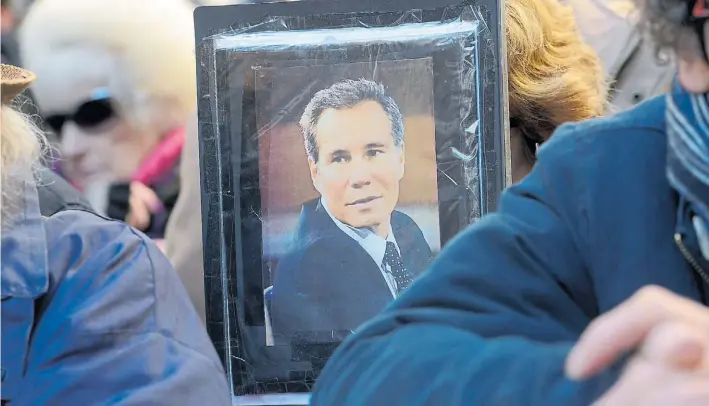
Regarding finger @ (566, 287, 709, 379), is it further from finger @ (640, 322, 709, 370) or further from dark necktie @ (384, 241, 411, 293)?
dark necktie @ (384, 241, 411, 293)

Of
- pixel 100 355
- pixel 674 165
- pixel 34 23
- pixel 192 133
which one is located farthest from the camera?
pixel 34 23

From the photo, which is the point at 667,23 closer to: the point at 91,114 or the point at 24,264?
the point at 24,264

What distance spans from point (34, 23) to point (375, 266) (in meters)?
0.96

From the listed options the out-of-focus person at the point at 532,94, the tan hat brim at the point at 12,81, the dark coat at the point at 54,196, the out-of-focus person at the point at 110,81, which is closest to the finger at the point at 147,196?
the out-of-focus person at the point at 110,81

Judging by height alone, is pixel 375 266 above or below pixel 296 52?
below

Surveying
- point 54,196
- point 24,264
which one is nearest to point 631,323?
point 24,264

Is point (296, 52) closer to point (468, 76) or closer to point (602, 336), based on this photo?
point (468, 76)

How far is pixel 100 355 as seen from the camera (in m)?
0.82

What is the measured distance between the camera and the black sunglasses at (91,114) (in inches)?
58.9

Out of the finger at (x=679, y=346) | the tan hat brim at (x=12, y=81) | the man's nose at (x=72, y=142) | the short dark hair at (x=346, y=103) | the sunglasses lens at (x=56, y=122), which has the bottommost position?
the man's nose at (x=72, y=142)

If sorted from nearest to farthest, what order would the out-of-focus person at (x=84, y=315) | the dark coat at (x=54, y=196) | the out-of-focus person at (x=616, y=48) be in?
1. the out-of-focus person at (x=84, y=315)
2. the dark coat at (x=54, y=196)
3. the out-of-focus person at (x=616, y=48)

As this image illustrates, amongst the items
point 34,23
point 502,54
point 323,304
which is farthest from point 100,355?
point 34,23

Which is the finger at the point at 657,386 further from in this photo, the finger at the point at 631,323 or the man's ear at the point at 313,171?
the man's ear at the point at 313,171

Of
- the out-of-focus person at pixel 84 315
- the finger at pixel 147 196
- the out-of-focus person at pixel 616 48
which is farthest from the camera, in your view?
the finger at pixel 147 196
